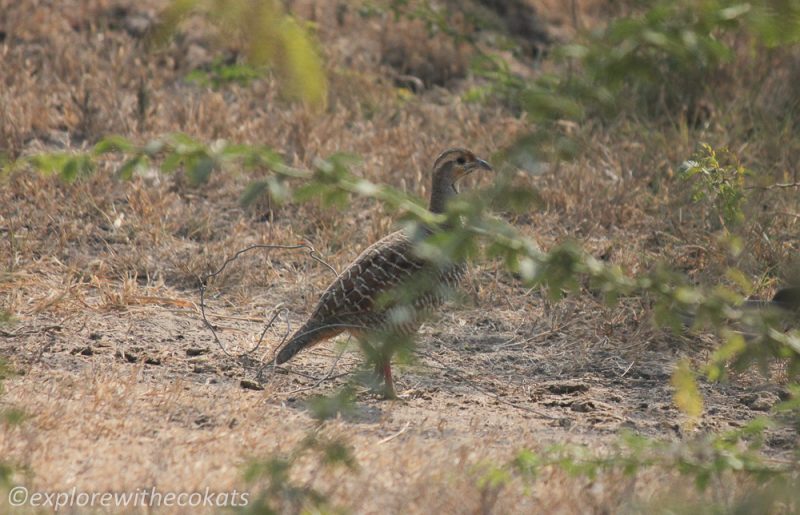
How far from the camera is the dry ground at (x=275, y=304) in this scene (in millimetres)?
4855

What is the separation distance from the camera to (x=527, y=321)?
7309mm

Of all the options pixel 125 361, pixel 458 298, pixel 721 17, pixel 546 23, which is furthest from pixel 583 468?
pixel 546 23

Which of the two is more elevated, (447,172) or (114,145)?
(114,145)

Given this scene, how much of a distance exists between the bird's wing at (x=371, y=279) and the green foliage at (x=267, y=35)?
3322 mm

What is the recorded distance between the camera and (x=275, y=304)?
738 cm

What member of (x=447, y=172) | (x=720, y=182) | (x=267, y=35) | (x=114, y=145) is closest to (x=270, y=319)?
(x=447, y=172)

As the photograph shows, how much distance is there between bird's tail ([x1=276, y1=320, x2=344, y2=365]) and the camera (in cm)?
624

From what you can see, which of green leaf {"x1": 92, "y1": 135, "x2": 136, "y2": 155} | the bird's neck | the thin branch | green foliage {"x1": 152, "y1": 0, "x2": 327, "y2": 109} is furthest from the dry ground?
green leaf {"x1": 92, "y1": 135, "x2": 136, "y2": 155}

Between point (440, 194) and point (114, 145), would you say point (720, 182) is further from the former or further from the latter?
point (114, 145)

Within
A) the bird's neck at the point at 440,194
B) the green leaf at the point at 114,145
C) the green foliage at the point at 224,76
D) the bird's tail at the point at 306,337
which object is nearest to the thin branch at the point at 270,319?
the bird's tail at the point at 306,337

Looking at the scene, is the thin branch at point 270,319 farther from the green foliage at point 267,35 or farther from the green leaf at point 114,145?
the green foliage at point 267,35

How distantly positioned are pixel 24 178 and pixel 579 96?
5.75m

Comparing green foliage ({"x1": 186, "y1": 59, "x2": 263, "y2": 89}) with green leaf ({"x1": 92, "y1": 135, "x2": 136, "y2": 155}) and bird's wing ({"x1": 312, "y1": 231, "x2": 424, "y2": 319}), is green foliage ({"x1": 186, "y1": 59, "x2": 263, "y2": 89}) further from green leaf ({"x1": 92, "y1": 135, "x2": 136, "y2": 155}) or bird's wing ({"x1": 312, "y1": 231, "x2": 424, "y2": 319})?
green leaf ({"x1": 92, "y1": 135, "x2": 136, "y2": 155})

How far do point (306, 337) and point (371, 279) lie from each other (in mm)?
474
